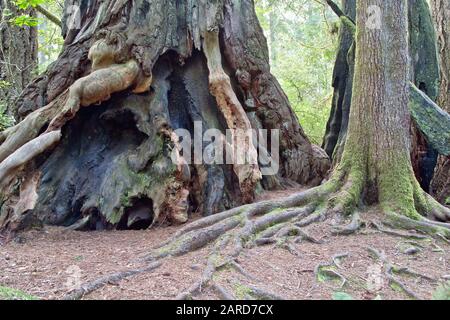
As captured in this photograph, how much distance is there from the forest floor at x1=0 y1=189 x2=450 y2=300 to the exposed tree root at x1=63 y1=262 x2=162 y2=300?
5cm

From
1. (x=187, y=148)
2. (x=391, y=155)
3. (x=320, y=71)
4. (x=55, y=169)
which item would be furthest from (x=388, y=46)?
(x=320, y=71)

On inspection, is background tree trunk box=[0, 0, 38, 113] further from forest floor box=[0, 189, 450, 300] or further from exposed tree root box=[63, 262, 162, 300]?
exposed tree root box=[63, 262, 162, 300]

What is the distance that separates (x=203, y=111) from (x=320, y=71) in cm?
1086

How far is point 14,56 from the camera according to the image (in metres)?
8.80

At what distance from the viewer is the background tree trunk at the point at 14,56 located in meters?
8.66

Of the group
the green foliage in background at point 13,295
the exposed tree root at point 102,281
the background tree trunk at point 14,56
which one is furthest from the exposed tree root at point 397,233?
the background tree trunk at point 14,56

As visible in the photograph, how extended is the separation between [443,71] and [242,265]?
250 inches

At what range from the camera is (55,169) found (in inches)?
231

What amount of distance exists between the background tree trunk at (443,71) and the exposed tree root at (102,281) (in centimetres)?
564

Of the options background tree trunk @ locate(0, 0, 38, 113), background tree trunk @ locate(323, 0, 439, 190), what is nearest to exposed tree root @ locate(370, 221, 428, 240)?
background tree trunk @ locate(323, 0, 439, 190)

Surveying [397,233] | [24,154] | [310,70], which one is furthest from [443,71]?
[310,70]

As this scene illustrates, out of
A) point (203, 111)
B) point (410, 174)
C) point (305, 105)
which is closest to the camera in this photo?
point (410, 174)

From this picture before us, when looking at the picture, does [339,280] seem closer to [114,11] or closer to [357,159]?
[357,159]

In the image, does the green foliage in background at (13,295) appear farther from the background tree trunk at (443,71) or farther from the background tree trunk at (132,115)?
the background tree trunk at (443,71)
